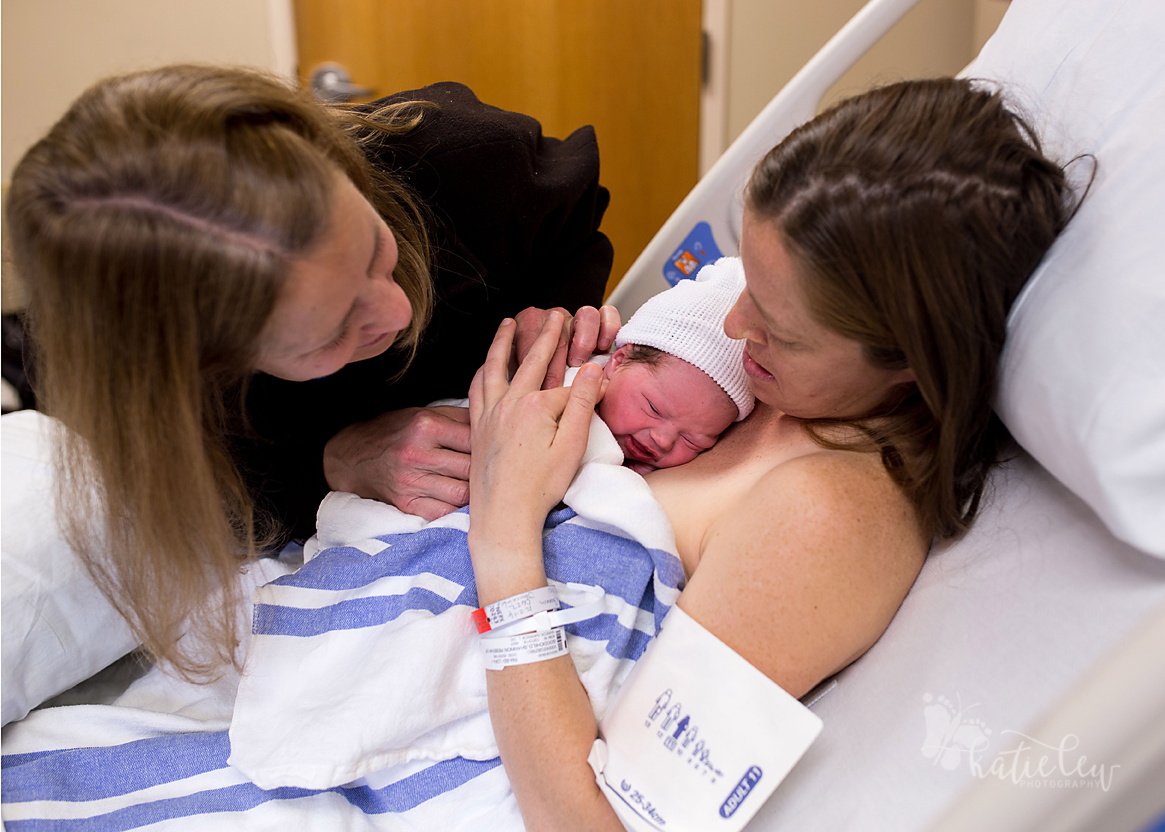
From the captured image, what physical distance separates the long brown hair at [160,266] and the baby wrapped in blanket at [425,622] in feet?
0.60

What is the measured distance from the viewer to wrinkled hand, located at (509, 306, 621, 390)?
4.11ft

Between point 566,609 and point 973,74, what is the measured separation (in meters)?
0.97

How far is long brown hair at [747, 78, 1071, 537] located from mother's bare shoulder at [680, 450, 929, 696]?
96 millimetres

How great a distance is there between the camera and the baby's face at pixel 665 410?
116 centimetres

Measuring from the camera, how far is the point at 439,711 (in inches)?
40.2

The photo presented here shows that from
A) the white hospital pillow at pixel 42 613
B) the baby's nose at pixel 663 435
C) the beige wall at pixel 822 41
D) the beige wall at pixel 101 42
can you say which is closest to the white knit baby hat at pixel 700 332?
the baby's nose at pixel 663 435

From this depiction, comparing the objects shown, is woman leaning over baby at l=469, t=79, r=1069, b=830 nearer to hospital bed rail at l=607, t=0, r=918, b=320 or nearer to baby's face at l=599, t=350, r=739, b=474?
baby's face at l=599, t=350, r=739, b=474

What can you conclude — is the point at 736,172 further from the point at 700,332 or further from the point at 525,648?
the point at 525,648

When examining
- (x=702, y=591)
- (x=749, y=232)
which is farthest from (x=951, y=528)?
(x=749, y=232)

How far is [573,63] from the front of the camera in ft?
9.69

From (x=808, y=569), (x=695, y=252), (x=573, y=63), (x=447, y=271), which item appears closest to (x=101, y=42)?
(x=573, y=63)

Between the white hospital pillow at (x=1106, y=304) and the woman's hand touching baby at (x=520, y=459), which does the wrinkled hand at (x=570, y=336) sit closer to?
the woman's hand touching baby at (x=520, y=459)

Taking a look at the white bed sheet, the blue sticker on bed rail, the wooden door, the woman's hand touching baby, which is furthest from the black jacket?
the wooden door

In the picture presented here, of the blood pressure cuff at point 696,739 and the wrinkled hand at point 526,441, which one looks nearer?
the blood pressure cuff at point 696,739
